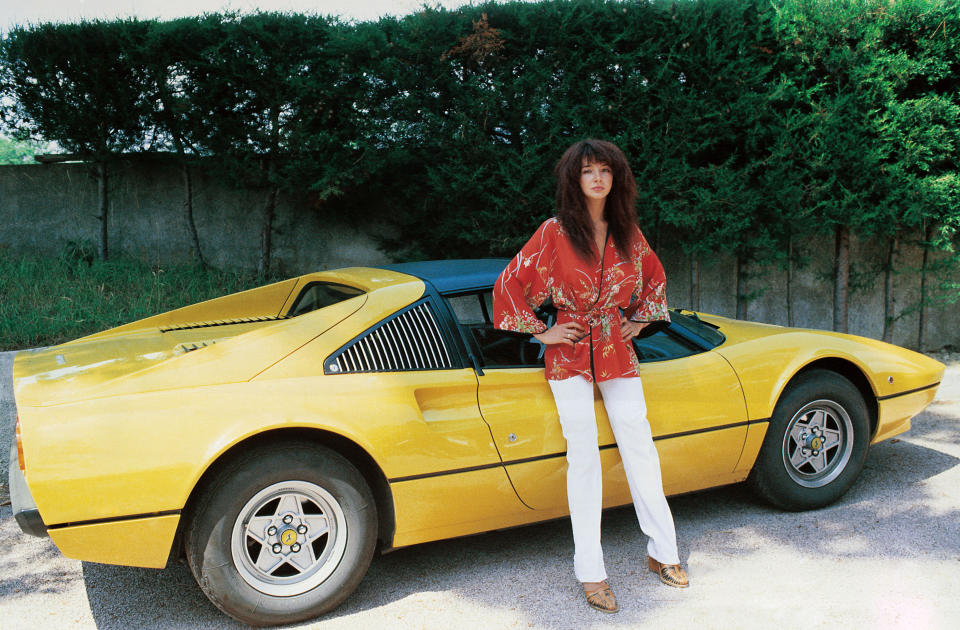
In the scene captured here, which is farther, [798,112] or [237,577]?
[798,112]

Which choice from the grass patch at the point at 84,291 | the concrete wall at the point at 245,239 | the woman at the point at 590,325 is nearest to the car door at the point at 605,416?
the woman at the point at 590,325

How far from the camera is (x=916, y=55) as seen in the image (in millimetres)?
6891

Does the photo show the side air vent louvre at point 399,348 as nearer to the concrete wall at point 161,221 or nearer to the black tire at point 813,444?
the black tire at point 813,444

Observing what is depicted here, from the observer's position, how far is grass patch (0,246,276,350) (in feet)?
18.1

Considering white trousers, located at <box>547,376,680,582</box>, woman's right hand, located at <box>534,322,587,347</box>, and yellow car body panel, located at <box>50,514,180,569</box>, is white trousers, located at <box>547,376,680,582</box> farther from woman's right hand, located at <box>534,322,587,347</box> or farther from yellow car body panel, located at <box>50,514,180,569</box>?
yellow car body panel, located at <box>50,514,180,569</box>

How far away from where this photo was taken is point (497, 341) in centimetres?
322

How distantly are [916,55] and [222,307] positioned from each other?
677 cm

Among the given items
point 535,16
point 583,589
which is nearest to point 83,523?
point 583,589

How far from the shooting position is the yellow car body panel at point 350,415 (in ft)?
8.01

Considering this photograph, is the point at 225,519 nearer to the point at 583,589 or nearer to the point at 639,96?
the point at 583,589

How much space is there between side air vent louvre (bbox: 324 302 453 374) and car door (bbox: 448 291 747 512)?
17 centimetres

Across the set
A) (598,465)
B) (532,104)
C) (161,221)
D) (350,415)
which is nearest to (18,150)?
(161,221)

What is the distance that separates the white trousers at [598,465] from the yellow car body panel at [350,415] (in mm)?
128

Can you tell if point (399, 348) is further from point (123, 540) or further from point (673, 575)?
point (673, 575)
